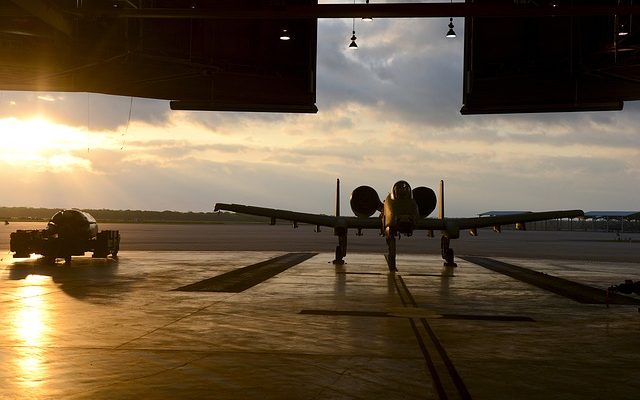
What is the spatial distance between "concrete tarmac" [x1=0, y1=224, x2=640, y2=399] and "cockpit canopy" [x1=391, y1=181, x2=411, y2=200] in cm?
551

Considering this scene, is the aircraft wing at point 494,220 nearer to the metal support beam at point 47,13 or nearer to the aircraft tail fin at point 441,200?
the aircraft tail fin at point 441,200

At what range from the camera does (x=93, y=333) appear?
11141 mm

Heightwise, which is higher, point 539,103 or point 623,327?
point 539,103

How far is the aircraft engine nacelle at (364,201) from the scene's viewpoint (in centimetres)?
3073

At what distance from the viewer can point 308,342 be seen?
10.6m

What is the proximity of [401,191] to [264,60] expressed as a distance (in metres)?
10.1

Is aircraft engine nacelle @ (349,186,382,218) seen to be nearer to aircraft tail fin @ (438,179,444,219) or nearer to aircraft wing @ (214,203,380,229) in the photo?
aircraft wing @ (214,203,380,229)

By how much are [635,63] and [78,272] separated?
2365cm

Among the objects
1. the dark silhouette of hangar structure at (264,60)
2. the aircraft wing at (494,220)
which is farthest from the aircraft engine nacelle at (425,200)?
the dark silhouette of hangar structure at (264,60)

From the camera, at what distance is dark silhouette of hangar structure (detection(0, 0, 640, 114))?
85.2ft

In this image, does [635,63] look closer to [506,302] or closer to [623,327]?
[506,302]

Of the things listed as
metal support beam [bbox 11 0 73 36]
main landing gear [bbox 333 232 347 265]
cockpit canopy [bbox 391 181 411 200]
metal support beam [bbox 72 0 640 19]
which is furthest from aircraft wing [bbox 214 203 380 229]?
metal support beam [bbox 72 0 640 19]

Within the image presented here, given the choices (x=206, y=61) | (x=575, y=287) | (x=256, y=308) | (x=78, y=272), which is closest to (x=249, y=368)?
(x=256, y=308)

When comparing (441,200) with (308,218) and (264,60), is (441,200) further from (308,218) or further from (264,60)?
(264,60)
